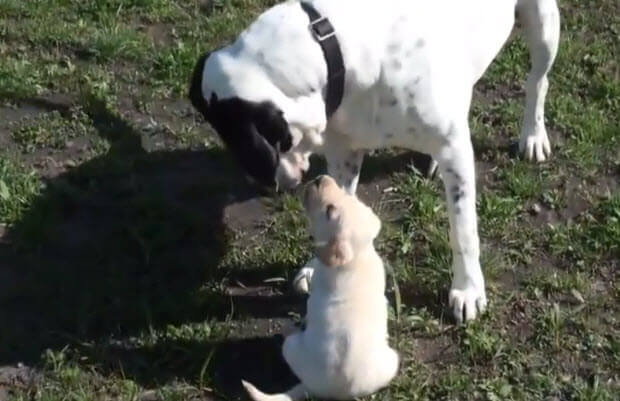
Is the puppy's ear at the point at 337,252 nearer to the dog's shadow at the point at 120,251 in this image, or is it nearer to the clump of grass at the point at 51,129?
the dog's shadow at the point at 120,251

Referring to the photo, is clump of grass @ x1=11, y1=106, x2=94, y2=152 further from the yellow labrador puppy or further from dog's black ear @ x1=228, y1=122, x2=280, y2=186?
the yellow labrador puppy

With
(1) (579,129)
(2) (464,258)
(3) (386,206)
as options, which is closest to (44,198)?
(3) (386,206)

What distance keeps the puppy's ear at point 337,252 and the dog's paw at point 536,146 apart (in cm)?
194

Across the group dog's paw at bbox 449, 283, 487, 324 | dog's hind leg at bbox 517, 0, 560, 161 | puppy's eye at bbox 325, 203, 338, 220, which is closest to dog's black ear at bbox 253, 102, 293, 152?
puppy's eye at bbox 325, 203, 338, 220

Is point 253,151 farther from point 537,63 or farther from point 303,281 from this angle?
point 537,63

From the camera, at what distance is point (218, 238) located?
5648 mm

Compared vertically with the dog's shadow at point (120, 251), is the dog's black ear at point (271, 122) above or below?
above

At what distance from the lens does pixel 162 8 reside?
7293 mm

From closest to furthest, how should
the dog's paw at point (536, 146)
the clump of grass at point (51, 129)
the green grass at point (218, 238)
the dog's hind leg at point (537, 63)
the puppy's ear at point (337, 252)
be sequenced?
1. the puppy's ear at point (337, 252)
2. the green grass at point (218, 238)
3. the dog's hind leg at point (537, 63)
4. the dog's paw at point (536, 146)
5. the clump of grass at point (51, 129)

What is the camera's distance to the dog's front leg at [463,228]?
16.4 feet

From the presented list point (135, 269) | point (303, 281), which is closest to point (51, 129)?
point (135, 269)

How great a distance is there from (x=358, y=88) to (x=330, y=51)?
0.62 feet

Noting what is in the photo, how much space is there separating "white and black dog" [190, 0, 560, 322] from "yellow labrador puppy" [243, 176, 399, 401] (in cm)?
28

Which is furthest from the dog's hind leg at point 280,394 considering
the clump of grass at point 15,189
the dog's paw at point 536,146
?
the dog's paw at point 536,146
